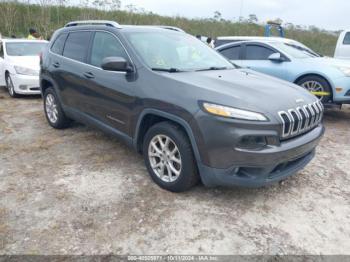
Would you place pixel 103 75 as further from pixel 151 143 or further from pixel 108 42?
pixel 151 143

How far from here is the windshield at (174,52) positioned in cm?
366

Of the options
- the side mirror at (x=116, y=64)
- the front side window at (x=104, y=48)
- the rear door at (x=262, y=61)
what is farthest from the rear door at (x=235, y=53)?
the side mirror at (x=116, y=64)

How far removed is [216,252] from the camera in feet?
8.46

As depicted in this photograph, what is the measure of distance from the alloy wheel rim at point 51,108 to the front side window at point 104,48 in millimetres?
1456

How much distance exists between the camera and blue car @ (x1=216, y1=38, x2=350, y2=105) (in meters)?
6.00

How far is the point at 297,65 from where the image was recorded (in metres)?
6.46

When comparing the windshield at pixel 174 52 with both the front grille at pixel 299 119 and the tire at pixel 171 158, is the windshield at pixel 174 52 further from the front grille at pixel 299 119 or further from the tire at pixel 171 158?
the front grille at pixel 299 119

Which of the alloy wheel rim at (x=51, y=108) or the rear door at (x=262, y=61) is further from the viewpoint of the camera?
the rear door at (x=262, y=61)

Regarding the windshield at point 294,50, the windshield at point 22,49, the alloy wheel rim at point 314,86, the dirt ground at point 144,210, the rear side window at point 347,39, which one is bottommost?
the dirt ground at point 144,210

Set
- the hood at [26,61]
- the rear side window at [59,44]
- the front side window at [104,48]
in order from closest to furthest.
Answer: the front side window at [104,48] < the rear side window at [59,44] < the hood at [26,61]

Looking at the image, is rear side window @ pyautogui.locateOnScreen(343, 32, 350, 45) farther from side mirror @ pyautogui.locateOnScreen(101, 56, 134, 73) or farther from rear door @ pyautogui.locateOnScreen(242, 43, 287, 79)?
side mirror @ pyautogui.locateOnScreen(101, 56, 134, 73)

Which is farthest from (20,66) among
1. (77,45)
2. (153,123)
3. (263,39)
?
(263,39)

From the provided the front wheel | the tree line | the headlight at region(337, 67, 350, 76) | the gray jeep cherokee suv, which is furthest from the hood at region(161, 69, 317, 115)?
the tree line

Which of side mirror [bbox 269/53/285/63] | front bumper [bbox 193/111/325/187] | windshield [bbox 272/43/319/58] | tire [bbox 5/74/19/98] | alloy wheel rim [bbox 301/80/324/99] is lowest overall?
tire [bbox 5/74/19/98]
